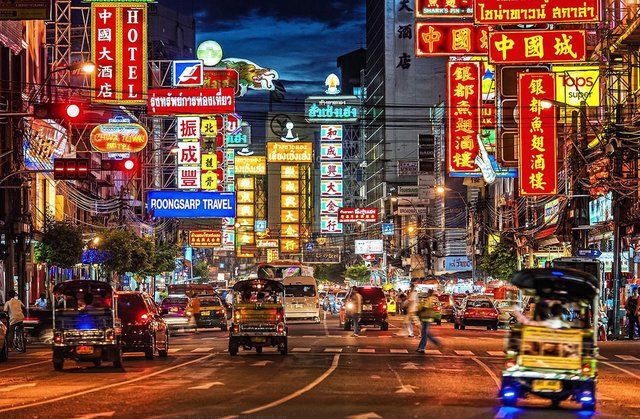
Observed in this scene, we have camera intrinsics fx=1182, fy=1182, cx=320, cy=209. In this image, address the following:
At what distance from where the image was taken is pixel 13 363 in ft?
102

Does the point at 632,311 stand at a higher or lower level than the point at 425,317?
lower

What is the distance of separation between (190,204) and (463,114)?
55.7 feet

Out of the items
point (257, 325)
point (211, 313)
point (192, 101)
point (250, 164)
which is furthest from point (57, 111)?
point (250, 164)

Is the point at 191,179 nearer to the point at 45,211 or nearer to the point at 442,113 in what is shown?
the point at 45,211

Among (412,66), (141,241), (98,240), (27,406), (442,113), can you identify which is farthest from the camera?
(412,66)

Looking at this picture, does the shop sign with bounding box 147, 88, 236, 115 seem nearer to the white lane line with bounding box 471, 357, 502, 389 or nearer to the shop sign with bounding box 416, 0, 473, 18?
the shop sign with bounding box 416, 0, 473, 18

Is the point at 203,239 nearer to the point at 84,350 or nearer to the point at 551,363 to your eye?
the point at 84,350

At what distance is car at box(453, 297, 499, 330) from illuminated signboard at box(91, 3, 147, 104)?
58.1 ft

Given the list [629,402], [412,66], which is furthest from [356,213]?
[629,402]

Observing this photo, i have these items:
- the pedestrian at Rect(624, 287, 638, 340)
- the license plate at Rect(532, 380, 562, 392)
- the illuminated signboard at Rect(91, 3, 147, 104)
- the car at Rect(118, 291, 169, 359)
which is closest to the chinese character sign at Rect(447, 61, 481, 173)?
the pedestrian at Rect(624, 287, 638, 340)

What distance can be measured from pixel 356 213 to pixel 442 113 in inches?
497

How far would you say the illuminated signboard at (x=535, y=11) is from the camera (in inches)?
1745

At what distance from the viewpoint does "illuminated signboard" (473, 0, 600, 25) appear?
44312 mm

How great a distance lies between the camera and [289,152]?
458 ft
